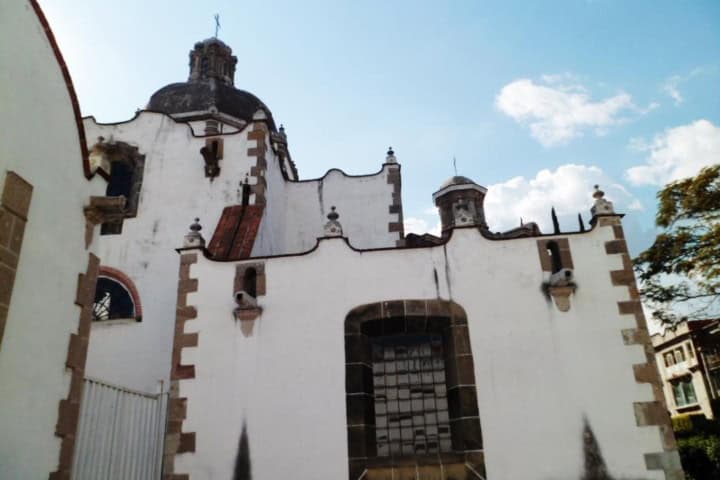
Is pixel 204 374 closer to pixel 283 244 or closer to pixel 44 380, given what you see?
pixel 44 380

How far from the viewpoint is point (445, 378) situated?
9109 mm

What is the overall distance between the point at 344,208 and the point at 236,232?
393 centimetres

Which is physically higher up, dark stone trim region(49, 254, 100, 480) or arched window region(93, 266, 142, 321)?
arched window region(93, 266, 142, 321)

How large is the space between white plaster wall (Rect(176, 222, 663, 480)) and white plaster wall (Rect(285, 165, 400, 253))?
475 cm

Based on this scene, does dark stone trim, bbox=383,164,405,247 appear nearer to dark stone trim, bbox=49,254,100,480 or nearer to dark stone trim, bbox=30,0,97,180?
A: dark stone trim, bbox=30,0,97,180

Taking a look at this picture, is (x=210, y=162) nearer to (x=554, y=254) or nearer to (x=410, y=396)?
(x=410, y=396)

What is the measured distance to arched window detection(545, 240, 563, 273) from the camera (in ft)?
30.3


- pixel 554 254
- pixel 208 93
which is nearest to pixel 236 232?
pixel 554 254

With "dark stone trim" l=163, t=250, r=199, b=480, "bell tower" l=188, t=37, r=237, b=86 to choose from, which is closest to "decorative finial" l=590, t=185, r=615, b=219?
"dark stone trim" l=163, t=250, r=199, b=480

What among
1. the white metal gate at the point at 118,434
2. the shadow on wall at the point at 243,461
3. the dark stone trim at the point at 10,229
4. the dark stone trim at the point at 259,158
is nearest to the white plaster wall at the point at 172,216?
the dark stone trim at the point at 259,158

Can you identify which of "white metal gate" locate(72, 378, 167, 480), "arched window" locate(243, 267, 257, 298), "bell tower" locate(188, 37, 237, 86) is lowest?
"white metal gate" locate(72, 378, 167, 480)

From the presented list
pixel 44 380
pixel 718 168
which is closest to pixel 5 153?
pixel 44 380

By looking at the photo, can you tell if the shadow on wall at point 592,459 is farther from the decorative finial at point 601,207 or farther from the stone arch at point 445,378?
the decorative finial at point 601,207

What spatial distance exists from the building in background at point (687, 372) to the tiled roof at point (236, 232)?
23.9 metres
